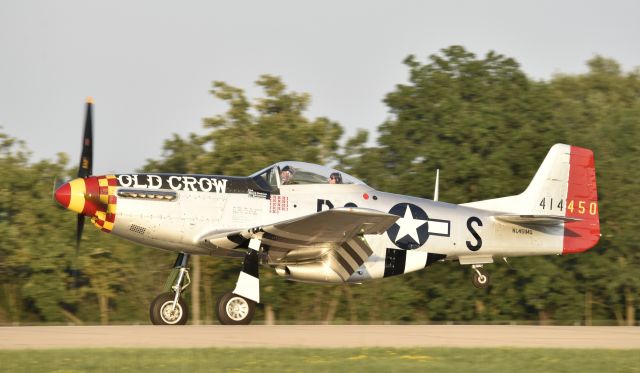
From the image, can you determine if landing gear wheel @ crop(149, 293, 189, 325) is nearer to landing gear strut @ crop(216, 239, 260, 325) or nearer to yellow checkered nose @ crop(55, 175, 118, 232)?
landing gear strut @ crop(216, 239, 260, 325)

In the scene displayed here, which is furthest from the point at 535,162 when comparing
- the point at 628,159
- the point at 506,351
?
the point at 506,351

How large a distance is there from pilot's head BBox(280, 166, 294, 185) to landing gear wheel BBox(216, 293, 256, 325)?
196 cm

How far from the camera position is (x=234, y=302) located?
14.1m

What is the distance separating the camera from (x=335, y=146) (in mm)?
28266

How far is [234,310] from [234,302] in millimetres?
114

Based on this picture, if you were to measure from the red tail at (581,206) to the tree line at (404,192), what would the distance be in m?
6.65

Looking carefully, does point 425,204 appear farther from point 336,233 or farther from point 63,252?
point 63,252

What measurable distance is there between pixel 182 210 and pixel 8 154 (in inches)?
653

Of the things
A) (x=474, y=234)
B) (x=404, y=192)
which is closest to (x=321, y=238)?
(x=474, y=234)

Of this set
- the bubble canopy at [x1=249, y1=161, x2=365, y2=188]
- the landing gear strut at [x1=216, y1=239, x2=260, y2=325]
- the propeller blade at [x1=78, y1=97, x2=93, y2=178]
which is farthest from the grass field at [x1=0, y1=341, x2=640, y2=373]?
the bubble canopy at [x1=249, y1=161, x2=365, y2=188]

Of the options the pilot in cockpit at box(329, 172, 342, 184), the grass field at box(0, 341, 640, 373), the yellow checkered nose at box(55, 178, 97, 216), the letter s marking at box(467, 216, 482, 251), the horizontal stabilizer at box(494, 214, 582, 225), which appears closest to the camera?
the grass field at box(0, 341, 640, 373)

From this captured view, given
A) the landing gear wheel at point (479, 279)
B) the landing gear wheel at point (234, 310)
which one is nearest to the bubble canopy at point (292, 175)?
the landing gear wheel at point (234, 310)

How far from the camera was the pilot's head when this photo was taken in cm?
1494

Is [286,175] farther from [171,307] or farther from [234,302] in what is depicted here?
[171,307]
